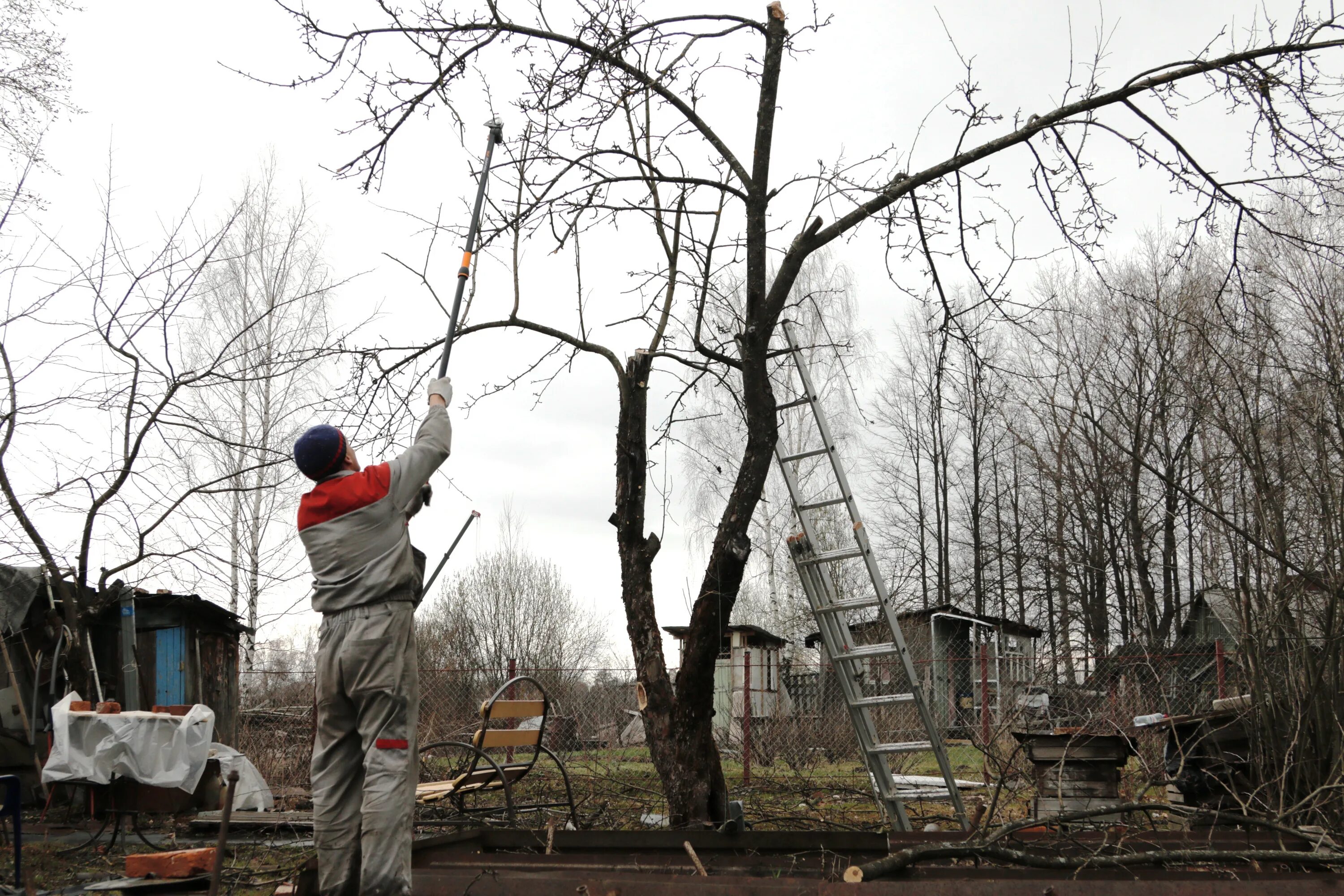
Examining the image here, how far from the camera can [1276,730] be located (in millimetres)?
4957

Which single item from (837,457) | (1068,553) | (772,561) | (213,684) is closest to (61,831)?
(213,684)

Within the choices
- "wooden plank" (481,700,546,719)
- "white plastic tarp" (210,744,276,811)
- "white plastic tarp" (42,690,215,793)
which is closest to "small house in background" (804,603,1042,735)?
"wooden plank" (481,700,546,719)

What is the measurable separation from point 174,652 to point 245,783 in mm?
3846

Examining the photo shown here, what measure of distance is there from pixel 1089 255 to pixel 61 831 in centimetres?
896

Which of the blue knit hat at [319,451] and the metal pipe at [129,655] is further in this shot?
the metal pipe at [129,655]

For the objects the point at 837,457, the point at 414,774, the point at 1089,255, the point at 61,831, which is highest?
the point at 1089,255

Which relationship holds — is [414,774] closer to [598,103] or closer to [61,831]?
[598,103]

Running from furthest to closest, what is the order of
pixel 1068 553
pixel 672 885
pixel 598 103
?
1. pixel 1068 553
2. pixel 598 103
3. pixel 672 885

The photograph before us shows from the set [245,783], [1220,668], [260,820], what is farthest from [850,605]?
[1220,668]

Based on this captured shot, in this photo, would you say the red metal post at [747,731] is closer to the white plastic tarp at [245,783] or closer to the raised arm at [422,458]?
the white plastic tarp at [245,783]

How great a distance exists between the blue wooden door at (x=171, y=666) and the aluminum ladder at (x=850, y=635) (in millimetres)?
8399

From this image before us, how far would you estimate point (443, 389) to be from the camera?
4.75 m

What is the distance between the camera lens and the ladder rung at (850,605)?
6.36m

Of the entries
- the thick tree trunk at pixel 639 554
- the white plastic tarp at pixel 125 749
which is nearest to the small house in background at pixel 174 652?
the white plastic tarp at pixel 125 749
